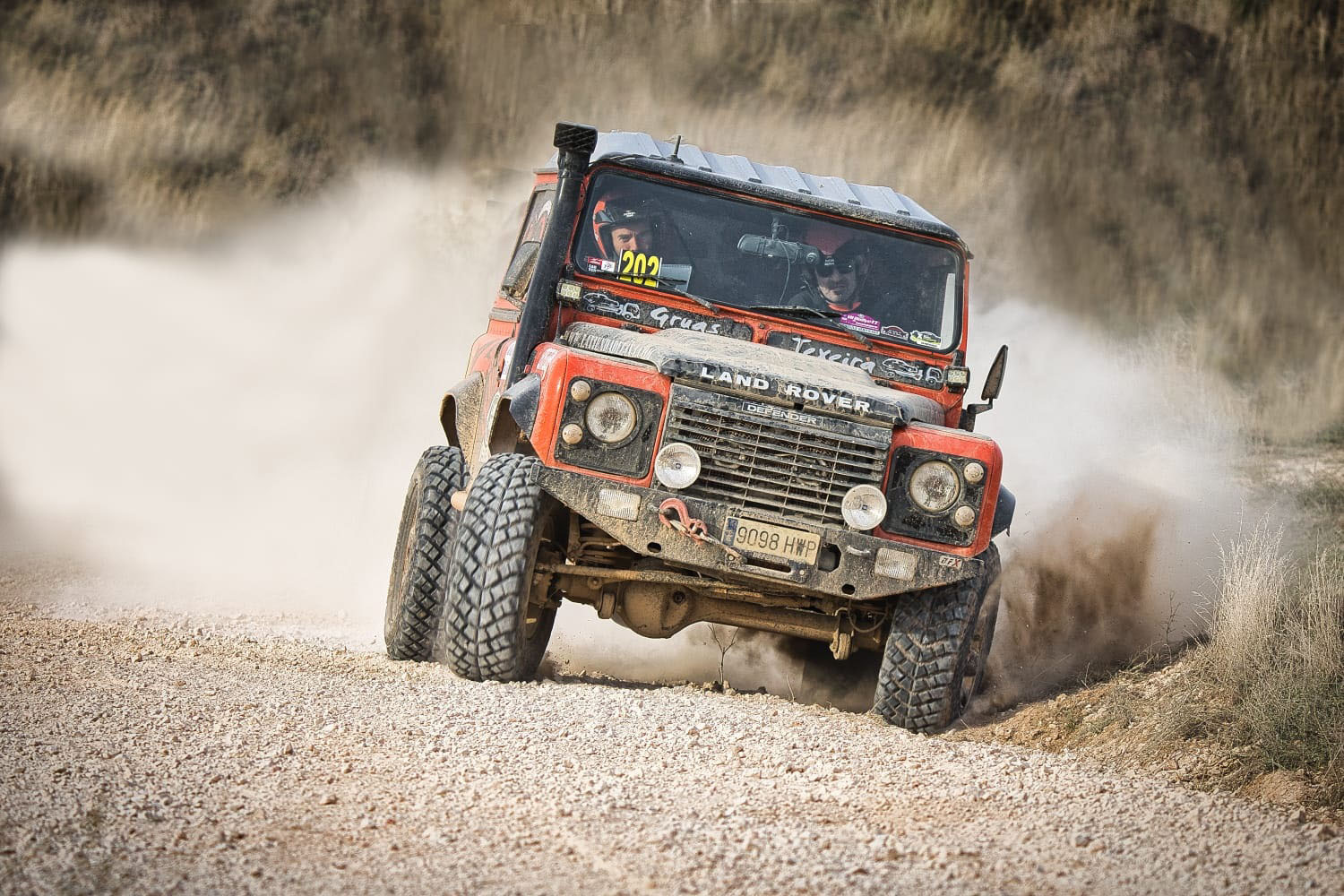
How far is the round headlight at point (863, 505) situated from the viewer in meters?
5.71

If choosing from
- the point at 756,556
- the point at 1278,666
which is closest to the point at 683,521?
the point at 756,556

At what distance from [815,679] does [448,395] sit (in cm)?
229

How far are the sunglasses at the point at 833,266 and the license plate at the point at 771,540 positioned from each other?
162 cm

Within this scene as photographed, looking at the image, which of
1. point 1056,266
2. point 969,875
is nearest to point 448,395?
point 969,875

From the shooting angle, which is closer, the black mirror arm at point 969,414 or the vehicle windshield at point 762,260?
the vehicle windshield at point 762,260

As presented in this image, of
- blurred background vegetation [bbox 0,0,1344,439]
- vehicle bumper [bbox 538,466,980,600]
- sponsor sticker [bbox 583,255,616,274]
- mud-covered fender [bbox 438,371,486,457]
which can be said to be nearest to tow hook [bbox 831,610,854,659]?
vehicle bumper [bbox 538,466,980,600]

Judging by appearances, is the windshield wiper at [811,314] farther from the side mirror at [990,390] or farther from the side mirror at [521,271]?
the side mirror at [521,271]

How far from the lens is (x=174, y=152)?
757 inches

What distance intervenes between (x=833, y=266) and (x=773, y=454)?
1480 mm

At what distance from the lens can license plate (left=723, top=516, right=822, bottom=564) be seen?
18.6 ft

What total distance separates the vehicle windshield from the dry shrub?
1.76 meters

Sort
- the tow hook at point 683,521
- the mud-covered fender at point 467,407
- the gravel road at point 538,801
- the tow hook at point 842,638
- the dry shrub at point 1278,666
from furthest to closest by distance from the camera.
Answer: the mud-covered fender at point 467,407
the tow hook at point 842,638
the tow hook at point 683,521
the dry shrub at point 1278,666
the gravel road at point 538,801

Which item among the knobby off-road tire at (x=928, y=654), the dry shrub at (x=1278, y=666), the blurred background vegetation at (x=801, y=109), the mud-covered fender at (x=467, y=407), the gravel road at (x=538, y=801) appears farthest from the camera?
the blurred background vegetation at (x=801, y=109)

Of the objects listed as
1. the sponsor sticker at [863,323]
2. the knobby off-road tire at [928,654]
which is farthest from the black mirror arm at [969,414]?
the knobby off-road tire at [928,654]
